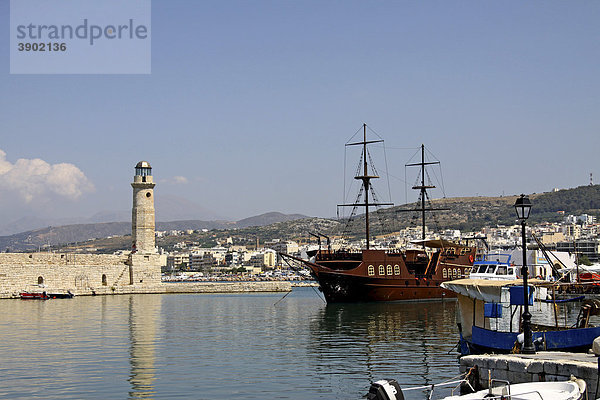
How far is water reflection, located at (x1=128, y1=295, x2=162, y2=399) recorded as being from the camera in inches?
559

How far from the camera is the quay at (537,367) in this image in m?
10.2

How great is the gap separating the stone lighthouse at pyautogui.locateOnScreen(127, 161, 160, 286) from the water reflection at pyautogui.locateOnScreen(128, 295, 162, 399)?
15.4 m

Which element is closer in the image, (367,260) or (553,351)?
(553,351)

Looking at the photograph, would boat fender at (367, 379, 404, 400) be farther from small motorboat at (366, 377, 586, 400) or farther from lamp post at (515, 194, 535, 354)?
lamp post at (515, 194, 535, 354)

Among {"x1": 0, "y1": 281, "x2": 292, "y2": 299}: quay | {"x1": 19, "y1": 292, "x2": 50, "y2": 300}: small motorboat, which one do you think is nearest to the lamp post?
{"x1": 19, "y1": 292, "x2": 50, "y2": 300}: small motorboat

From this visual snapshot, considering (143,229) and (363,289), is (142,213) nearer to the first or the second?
(143,229)

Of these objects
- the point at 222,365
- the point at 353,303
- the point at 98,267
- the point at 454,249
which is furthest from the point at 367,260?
the point at 222,365

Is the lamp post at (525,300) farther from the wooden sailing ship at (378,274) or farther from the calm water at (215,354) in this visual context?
the wooden sailing ship at (378,274)

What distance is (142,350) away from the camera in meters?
19.9

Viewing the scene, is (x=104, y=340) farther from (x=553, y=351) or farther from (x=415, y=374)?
(x=553, y=351)

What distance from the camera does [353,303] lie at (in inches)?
1625

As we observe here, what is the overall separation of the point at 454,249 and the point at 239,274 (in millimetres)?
103141

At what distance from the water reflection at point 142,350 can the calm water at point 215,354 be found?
30 mm

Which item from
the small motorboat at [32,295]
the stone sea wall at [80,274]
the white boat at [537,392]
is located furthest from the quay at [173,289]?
the white boat at [537,392]
